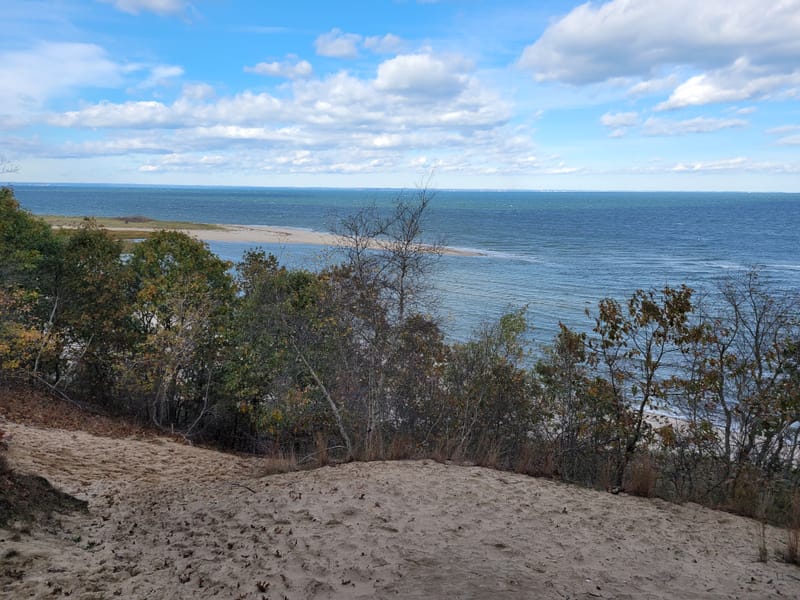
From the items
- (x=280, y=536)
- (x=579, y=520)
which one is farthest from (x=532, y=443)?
(x=280, y=536)

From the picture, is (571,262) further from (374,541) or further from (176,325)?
(374,541)

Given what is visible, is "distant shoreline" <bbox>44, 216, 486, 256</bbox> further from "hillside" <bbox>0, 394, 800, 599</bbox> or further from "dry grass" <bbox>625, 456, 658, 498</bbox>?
"hillside" <bbox>0, 394, 800, 599</bbox>

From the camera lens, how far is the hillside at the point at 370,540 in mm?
6809

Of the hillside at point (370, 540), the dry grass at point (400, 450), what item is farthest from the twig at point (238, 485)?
the dry grass at point (400, 450)

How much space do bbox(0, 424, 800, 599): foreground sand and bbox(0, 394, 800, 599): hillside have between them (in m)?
0.03

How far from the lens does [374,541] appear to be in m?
8.10

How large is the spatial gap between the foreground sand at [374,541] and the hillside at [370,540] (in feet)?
0.08

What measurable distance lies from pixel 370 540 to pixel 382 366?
21.1ft

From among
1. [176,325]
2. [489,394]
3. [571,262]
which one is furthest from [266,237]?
[489,394]

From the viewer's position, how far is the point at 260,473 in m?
12.0

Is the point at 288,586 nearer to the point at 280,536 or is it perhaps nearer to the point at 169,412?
the point at 280,536

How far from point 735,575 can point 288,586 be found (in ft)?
17.3

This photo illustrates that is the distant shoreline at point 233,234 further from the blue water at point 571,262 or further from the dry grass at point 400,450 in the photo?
the dry grass at point 400,450

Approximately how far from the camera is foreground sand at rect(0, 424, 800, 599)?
22.3ft
